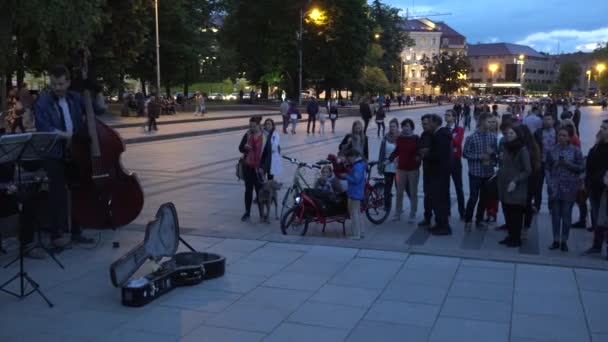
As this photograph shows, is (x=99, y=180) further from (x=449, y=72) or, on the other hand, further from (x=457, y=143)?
(x=449, y=72)

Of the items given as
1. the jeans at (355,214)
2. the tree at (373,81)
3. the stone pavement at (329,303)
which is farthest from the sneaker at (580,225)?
the tree at (373,81)

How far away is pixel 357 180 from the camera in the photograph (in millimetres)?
8211

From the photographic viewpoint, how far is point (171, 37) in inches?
1838

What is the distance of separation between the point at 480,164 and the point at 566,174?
1.48 meters

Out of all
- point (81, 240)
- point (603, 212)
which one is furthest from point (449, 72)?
point (81, 240)

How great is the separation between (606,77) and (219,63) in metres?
78.7

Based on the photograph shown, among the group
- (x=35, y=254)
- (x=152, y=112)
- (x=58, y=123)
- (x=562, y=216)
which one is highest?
(x=58, y=123)

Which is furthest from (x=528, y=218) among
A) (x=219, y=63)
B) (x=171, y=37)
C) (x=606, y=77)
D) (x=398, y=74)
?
(x=606, y=77)

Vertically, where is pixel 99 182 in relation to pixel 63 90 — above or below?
below

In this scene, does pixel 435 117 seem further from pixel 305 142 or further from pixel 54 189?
pixel 305 142

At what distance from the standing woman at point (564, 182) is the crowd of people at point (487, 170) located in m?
0.01

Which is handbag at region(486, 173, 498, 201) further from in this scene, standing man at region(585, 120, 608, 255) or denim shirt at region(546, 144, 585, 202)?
standing man at region(585, 120, 608, 255)

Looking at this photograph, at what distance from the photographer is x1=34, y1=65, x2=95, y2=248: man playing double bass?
6875mm

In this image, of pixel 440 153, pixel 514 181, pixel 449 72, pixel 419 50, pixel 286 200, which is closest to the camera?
pixel 514 181
